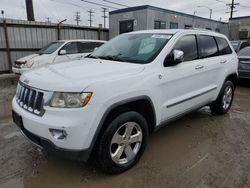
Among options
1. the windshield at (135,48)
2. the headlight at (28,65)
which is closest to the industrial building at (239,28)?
the headlight at (28,65)

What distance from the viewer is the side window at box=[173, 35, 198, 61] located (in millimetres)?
3473

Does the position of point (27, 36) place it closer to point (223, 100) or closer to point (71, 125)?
point (223, 100)

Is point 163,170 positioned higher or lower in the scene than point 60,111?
lower

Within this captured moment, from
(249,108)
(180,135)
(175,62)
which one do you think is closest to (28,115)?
(175,62)

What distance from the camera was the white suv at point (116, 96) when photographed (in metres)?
2.21

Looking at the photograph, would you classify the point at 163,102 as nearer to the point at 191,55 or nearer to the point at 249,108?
the point at 191,55

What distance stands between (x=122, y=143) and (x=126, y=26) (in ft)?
45.7

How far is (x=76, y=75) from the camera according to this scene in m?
2.44

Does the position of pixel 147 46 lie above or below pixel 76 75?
above

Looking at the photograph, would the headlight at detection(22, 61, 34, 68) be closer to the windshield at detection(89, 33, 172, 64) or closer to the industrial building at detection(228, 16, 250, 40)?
the windshield at detection(89, 33, 172, 64)

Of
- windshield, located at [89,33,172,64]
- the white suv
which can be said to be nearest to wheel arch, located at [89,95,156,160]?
the white suv

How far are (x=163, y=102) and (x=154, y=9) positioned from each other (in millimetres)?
12924

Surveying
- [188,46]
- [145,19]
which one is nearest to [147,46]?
[188,46]

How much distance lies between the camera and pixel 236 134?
3.96 m
